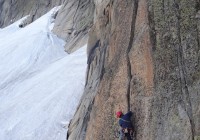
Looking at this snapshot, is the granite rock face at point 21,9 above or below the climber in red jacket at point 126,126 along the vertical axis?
above

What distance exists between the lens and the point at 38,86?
3400cm

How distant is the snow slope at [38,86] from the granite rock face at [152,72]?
10167mm

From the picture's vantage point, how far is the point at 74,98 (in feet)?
97.6

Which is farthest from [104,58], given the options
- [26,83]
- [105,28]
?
[26,83]

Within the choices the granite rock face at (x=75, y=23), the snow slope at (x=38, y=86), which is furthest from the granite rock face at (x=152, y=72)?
the granite rock face at (x=75, y=23)

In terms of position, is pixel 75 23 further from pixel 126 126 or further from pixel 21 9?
pixel 21 9

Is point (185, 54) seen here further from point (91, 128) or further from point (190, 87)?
point (91, 128)

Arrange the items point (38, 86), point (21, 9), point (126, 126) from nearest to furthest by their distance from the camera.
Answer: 1. point (126, 126)
2. point (38, 86)
3. point (21, 9)

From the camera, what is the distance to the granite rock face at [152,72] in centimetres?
1357

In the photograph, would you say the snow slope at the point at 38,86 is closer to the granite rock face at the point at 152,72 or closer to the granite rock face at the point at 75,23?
the granite rock face at the point at 75,23

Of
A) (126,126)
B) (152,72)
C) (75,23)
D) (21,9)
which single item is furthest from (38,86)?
(21,9)

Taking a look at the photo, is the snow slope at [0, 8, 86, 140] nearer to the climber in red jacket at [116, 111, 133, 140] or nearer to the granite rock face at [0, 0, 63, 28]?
the climber in red jacket at [116, 111, 133, 140]

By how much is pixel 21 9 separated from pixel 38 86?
122 ft

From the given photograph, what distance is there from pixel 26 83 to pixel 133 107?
878 inches
